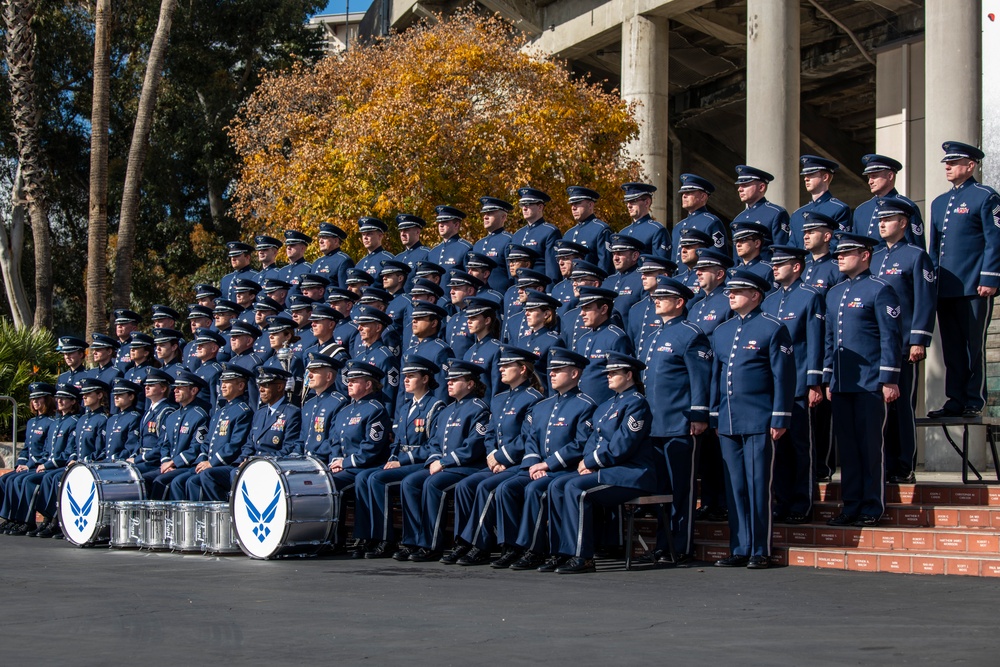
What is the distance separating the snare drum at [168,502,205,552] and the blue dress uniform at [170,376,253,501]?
1.05 m

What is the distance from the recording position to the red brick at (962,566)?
9.33 meters

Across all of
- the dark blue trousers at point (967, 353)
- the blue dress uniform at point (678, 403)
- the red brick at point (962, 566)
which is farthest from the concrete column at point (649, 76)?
the red brick at point (962, 566)

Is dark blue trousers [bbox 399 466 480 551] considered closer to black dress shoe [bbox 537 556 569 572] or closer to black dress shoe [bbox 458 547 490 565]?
black dress shoe [bbox 458 547 490 565]

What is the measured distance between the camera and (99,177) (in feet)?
81.9

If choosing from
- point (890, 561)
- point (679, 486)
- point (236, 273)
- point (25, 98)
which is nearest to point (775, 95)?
point (236, 273)

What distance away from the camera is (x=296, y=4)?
35594 mm

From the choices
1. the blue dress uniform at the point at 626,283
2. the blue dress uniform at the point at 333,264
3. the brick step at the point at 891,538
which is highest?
the blue dress uniform at the point at 333,264

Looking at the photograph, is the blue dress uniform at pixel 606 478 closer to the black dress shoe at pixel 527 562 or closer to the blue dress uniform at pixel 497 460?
the black dress shoe at pixel 527 562

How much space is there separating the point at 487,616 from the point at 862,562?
3633mm

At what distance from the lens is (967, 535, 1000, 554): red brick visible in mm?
9641

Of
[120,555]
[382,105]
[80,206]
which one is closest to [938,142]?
[382,105]

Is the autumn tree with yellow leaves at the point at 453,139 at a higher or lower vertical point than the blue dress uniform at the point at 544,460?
higher

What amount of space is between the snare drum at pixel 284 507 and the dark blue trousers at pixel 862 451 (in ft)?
13.6

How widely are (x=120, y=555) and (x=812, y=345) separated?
21.0 ft
